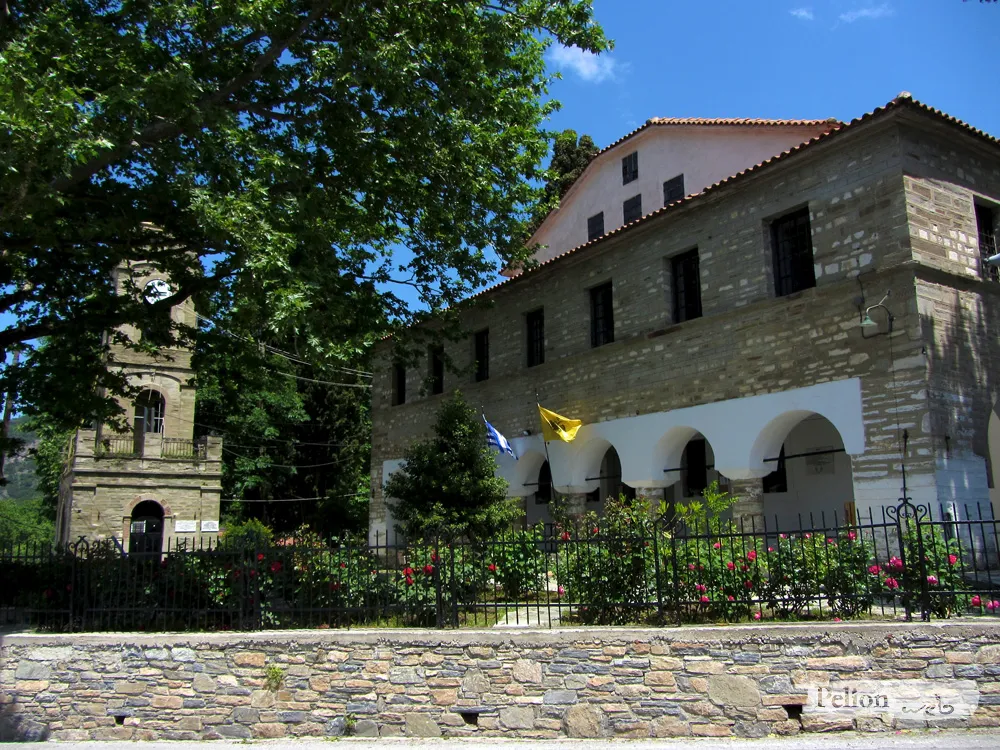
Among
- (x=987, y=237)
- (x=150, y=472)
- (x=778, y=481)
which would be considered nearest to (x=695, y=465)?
(x=778, y=481)

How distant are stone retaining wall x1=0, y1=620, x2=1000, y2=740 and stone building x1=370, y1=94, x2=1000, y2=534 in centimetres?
492

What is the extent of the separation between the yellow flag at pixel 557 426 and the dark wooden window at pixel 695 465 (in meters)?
2.59

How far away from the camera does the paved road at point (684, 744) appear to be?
6359mm

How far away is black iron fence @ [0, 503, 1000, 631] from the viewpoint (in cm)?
757

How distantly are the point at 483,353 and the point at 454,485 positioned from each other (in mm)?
5496

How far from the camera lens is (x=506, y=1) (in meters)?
11.4

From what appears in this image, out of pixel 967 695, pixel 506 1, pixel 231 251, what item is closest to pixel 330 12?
pixel 506 1

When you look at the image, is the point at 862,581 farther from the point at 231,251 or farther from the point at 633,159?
the point at 633,159

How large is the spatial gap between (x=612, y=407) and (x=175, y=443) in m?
19.4

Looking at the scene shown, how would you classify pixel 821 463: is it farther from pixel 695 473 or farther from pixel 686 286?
pixel 686 286

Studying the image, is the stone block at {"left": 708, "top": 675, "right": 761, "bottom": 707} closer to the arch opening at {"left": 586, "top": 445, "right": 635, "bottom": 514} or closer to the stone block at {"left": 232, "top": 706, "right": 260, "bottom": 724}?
the stone block at {"left": 232, "top": 706, "right": 260, "bottom": 724}

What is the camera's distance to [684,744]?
22.3 feet

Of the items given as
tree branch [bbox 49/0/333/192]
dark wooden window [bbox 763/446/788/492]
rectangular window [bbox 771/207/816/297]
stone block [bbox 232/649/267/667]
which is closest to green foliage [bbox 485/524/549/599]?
stone block [bbox 232/649/267/667]

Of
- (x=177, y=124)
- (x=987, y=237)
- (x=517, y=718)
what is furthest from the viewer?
(x=987, y=237)
